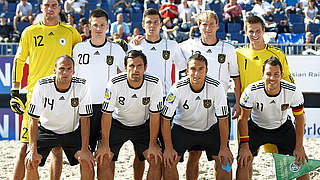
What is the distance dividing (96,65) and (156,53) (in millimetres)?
738

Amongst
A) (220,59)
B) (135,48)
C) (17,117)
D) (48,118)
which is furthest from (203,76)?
(17,117)

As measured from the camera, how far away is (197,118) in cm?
602

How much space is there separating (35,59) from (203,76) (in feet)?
6.60

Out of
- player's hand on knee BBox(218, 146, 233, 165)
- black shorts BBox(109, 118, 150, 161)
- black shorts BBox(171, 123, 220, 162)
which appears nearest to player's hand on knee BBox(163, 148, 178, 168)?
black shorts BBox(171, 123, 220, 162)

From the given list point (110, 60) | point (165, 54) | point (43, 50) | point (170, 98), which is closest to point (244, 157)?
point (170, 98)

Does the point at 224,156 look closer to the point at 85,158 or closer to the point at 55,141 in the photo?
the point at 85,158

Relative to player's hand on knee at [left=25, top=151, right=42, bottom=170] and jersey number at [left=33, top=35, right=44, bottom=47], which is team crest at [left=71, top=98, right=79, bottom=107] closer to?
player's hand on knee at [left=25, top=151, right=42, bottom=170]

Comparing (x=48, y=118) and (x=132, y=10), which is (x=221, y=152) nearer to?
(x=48, y=118)

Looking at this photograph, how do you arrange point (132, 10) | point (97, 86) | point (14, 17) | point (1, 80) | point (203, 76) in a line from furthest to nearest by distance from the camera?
point (132, 10), point (14, 17), point (1, 80), point (97, 86), point (203, 76)

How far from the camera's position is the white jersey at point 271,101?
6.01 metres

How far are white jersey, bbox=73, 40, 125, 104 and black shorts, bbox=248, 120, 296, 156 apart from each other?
1792 millimetres

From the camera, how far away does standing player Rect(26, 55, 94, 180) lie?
18.9 ft

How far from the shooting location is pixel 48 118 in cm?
589

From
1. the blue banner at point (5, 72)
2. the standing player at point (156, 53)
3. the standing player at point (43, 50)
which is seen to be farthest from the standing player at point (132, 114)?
the blue banner at point (5, 72)
